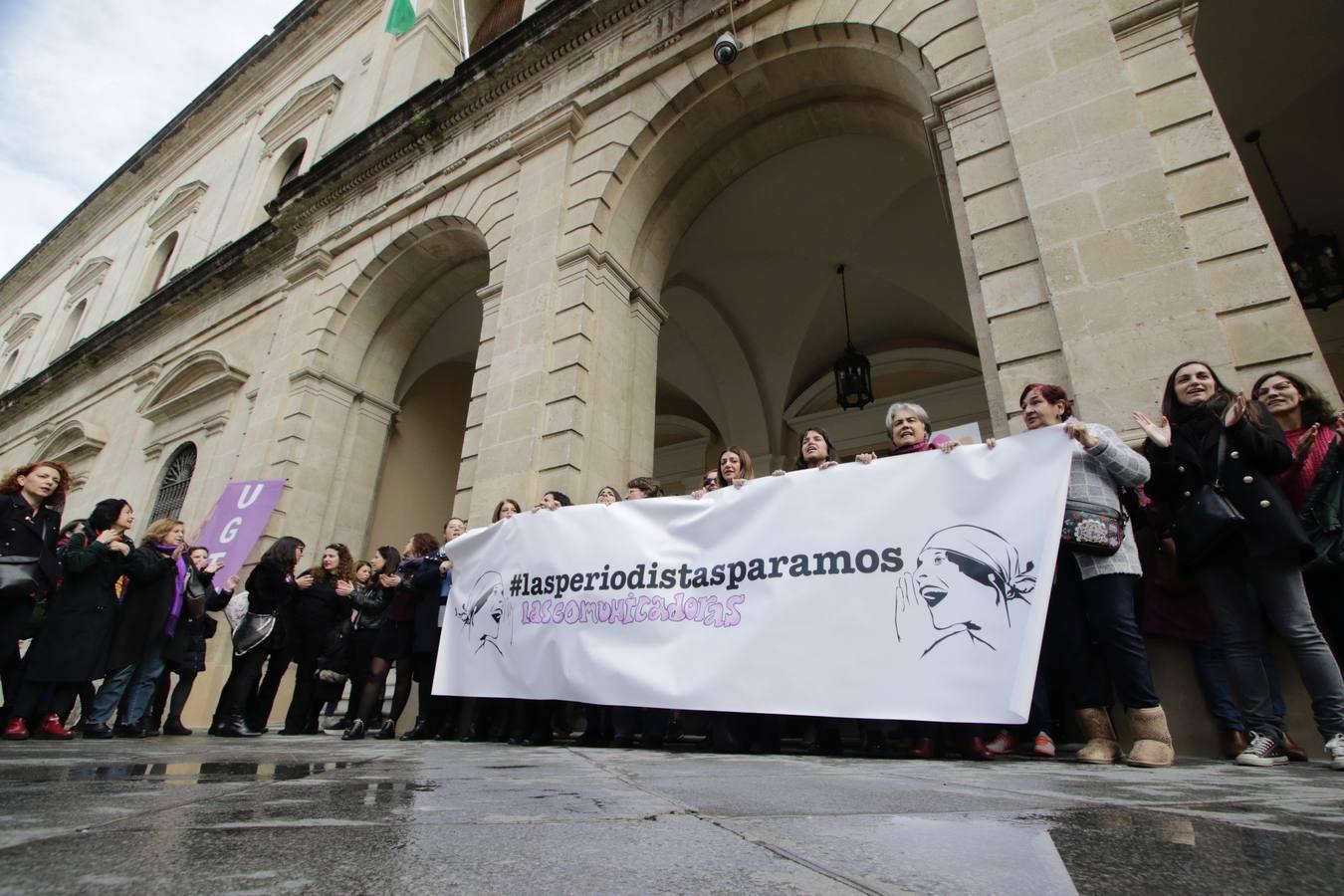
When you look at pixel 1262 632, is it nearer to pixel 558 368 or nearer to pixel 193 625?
pixel 558 368

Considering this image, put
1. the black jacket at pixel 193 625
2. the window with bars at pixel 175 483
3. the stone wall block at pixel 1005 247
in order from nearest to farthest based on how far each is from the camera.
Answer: the stone wall block at pixel 1005 247
the black jacket at pixel 193 625
the window with bars at pixel 175 483

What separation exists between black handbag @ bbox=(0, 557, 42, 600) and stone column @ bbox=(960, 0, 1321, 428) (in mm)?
5796

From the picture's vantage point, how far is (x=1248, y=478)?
256 centimetres

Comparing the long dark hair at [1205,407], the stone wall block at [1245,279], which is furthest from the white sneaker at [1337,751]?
the stone wall block at [1245,279]

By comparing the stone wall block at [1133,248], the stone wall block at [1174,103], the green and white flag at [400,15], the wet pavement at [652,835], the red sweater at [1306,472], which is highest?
the green and white flag at [400,15]

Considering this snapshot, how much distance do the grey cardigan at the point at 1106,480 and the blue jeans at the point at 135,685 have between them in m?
5.70

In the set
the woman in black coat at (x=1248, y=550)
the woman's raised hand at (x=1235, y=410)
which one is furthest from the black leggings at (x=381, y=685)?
the woman's raised hand at (x=1235, y=410)

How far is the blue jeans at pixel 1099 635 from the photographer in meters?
2.53

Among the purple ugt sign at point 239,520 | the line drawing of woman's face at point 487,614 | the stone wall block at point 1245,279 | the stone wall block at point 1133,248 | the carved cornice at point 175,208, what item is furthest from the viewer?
the carved cornice at point 175,208

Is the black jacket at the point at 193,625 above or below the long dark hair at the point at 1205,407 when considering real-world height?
below

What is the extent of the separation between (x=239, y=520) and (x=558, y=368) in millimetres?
4454

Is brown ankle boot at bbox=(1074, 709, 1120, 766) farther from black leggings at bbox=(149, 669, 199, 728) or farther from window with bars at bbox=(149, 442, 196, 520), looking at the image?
window with bars at bbox=(149, 442, 196, 520)

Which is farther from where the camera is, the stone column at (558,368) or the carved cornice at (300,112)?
the carved cornice at (300,112)

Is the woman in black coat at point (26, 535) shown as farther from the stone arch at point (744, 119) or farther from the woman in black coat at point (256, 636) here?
the stone arch at point (744, 119)
